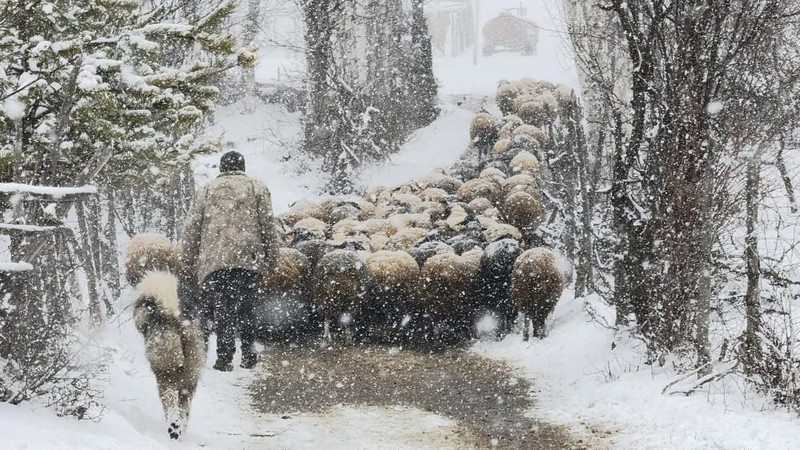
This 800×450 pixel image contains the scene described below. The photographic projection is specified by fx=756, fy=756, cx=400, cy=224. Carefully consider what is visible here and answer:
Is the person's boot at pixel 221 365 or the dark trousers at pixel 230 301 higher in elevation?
the dark trousers at pixel 230 301

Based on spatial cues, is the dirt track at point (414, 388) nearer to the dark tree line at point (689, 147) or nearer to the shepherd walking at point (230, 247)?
the shepherd walking at point (230, 247)

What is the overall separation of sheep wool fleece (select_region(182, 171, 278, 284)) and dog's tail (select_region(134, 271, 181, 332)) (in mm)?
1696

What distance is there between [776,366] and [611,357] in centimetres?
189

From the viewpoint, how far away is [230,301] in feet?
22.2

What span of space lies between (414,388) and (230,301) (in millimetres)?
1852

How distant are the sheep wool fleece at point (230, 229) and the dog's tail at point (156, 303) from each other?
1.70 meters

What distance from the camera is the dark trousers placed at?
6723 mm

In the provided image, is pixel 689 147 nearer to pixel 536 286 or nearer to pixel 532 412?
pixel 532 412

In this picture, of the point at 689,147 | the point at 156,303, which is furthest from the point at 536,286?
the point at 156,303

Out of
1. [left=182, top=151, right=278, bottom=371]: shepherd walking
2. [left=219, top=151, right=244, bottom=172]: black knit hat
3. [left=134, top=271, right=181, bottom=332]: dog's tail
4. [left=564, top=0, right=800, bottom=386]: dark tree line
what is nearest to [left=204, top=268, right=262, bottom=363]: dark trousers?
[left=182, top=151, right=278, bottom=371]: shepherd walking

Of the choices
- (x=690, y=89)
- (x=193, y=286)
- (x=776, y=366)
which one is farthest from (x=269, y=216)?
(x=776, y=366)

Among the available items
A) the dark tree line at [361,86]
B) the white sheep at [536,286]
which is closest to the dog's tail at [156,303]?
the white sheep at [536,286]

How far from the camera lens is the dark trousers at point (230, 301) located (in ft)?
22.1

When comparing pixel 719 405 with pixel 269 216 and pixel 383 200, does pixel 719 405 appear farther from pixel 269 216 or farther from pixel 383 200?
pixel 383 200
